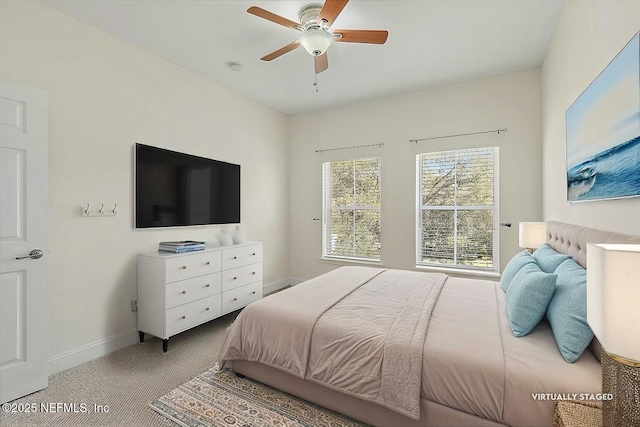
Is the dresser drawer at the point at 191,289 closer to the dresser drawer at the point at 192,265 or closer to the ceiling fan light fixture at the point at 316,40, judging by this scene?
the dresser drawer at the point at 192,265

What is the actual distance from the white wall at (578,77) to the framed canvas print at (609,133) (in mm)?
70

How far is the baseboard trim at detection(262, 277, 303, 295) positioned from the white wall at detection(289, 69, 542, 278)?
0.12 m

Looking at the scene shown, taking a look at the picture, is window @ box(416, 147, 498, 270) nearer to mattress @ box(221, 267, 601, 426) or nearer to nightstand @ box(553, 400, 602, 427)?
mattress @ box(221, 267, 601, 426)

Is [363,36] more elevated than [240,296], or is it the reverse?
[363,36]

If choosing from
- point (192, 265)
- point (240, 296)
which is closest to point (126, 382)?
point (192, 265)

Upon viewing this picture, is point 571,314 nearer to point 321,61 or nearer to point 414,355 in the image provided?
point 414,355

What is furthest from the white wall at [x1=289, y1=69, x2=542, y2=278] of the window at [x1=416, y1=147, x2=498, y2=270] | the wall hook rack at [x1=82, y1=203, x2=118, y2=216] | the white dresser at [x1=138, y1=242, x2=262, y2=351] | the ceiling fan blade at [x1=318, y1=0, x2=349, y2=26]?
the wall hook rack at [x1=82, y1=203, x2=118, y2=216]

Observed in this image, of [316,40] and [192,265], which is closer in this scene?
[316,40]

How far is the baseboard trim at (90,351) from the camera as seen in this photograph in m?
2.34

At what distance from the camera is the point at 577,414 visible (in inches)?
43.7

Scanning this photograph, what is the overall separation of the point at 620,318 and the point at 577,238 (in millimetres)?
1213

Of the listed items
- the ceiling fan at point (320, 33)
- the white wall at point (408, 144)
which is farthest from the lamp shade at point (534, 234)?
the ceiling fan at point (320, 33)

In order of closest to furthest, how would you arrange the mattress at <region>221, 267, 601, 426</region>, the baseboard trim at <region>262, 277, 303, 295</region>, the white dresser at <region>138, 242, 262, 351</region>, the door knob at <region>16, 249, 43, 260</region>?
1. the mattress at <region>221, 267, 601, 426</region>
2. the door knob at <region>16, 249, 43, 260</region>
3. the white dresser at <region>138, 242, 262, 351</region>
4. the baseboard trim at <region>262, 277, 303, 295</region>

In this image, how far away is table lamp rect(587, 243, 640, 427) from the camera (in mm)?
818
